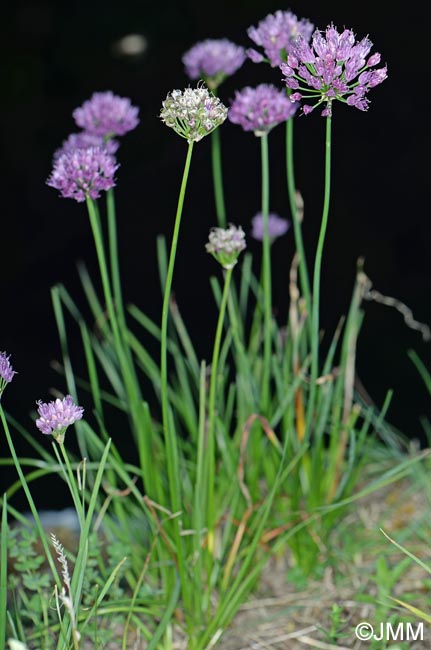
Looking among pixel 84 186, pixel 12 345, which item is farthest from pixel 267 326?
pixel 12 345

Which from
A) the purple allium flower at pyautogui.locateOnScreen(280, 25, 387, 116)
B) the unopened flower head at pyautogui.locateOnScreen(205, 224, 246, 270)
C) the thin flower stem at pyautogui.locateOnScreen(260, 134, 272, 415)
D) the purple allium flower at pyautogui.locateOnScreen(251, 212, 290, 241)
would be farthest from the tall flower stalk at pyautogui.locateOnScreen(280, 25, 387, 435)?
the purple allium flower at pyautogui.locateOnScreen(251, 212, 290, 241)

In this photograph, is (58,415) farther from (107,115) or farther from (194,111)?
(107,115)

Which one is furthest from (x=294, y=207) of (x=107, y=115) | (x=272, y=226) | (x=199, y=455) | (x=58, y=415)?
(x=58, y=415)

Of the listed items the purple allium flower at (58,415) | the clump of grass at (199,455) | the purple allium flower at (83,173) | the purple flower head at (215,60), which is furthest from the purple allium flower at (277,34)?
the purple allium flower at (58,415)

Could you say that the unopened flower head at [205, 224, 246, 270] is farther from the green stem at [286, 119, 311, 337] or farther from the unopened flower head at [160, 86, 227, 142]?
the green stem at [286, 119, 311, 337]

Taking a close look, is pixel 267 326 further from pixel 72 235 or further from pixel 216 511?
pixel 72 235

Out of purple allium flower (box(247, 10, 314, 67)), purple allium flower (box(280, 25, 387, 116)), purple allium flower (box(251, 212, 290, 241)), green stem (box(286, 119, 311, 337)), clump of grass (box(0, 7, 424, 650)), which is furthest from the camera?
purple allium flower (box(251, 212, 290, 241))
